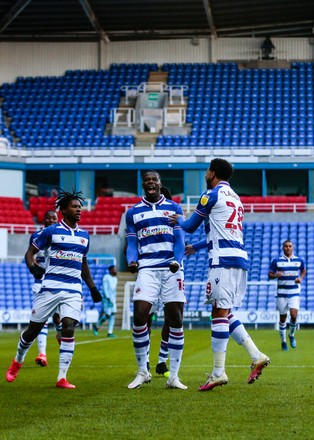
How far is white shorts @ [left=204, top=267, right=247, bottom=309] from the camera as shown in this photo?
10.9m

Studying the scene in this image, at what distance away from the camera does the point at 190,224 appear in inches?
430

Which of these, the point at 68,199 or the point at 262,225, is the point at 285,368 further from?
the point at 262,225

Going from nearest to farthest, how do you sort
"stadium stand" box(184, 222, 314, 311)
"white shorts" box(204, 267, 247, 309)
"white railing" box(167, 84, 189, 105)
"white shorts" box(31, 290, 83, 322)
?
"white shorts" box(204, 267, 247, 309) → "white shorts" box(31, 290, 83, 322) → "stadium stand" box(184, 222, 314, 311) → "white railing" box(167, 84, 189, 105)

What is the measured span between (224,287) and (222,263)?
0.27m

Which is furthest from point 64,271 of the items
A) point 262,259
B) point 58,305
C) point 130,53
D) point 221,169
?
point 130,53

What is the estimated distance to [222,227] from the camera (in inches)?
434

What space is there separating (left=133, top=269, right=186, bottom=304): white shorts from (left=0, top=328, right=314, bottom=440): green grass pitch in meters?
1.04

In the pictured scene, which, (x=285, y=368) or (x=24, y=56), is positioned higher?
(x=24, y=56)

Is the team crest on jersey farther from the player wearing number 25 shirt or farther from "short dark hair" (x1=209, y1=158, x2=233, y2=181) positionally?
"short dark hair" (x1=209, y1=158, x2=233, y2=181)

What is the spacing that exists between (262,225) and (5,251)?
35.4 ft

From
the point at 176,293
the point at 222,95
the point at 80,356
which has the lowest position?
the point at 80,356

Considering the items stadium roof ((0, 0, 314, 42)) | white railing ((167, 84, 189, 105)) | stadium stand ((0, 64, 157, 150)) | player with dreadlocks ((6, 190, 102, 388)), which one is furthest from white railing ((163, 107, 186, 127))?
player with dreadlocks ((6, 190, 102, 388))

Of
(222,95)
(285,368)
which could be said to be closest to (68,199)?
(285,368)

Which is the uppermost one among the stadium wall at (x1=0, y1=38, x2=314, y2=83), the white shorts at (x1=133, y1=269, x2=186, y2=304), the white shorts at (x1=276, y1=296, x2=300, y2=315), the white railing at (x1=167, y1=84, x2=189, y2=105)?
the stadium wall at (x1=0, y1=38, x2=314, y2=83)
